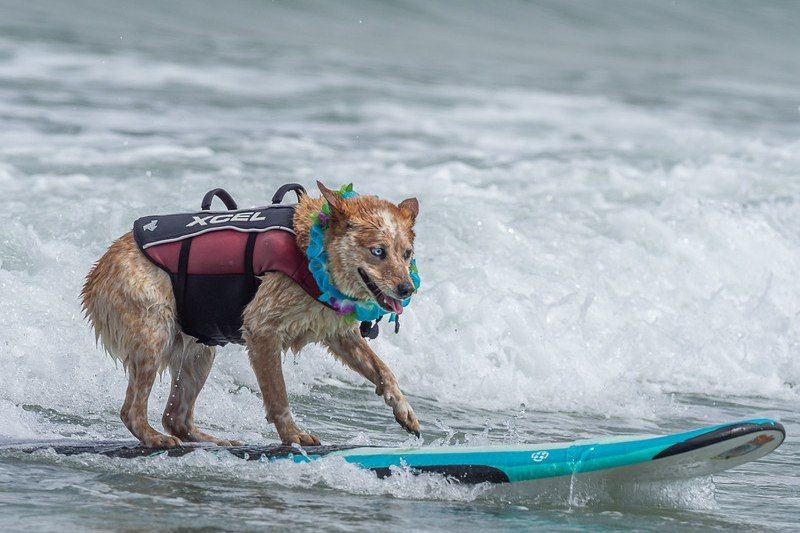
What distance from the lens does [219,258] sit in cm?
A: 600

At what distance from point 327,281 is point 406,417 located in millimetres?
805

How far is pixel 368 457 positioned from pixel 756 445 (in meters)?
1.79

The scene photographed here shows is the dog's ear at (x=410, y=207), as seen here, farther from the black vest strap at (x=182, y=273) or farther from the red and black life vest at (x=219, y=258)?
the black vest strap at (x=182, y=273)

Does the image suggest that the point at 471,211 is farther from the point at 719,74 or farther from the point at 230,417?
the point at 719,74

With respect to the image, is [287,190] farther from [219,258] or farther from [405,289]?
[405,289]

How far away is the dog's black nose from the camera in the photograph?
563 centimetres

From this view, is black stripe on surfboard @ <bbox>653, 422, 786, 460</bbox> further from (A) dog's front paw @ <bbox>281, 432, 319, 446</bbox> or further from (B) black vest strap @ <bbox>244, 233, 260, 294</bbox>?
(B) black vest strap @ <bbox>244, 233, 260, 294</bbox>

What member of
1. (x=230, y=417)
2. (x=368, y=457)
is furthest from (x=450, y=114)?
(x=368, y=457)

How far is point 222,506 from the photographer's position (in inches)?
210

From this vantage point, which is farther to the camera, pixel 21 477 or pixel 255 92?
pixel 255 92

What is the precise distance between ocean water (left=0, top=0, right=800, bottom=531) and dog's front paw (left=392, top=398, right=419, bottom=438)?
329 millimetres

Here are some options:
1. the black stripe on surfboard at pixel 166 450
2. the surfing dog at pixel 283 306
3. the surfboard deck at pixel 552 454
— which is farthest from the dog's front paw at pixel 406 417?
the black stripe on surfboard at pixel 166 450

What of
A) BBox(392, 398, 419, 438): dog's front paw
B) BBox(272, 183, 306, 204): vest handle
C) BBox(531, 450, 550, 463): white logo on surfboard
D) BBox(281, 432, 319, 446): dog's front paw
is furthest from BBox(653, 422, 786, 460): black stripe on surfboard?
BBox(272, 183, 306, 204): vest handle

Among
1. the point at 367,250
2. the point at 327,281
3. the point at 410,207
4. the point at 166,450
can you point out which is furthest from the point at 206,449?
the point at 410,207
